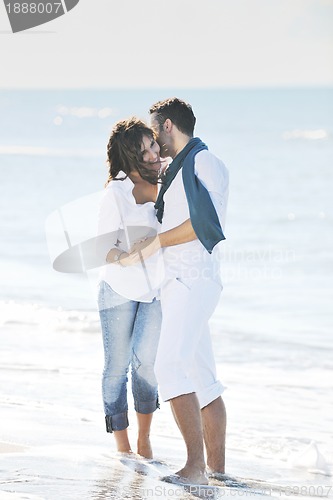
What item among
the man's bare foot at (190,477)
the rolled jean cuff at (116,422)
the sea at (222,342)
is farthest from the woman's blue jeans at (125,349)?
the man's bare foot at (190,477)

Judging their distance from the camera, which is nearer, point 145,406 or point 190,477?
point 190,477

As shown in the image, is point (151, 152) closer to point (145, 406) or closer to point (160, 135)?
point (160, 135)

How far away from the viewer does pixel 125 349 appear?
13.0 feet

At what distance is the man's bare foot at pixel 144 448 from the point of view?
4.02 m

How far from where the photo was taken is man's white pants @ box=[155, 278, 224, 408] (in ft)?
11.8

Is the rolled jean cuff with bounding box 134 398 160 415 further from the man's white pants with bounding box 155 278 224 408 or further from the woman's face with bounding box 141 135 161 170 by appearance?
the woman's face with bounding box 141 135 161 170

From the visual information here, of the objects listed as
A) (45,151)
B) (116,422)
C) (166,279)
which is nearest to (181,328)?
(166,279)

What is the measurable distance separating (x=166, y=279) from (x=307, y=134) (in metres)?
25.3

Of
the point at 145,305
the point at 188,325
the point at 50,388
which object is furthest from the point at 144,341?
the point at 50,388

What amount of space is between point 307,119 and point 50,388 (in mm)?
26549

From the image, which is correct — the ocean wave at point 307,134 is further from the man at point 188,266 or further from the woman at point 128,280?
the man at point 188,266

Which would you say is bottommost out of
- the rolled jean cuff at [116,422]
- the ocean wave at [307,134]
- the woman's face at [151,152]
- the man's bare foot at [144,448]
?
the ocean wave at [307,134]

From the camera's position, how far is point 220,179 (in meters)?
3.64

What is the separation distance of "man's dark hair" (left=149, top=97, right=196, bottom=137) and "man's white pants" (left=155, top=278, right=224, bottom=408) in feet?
1.92
